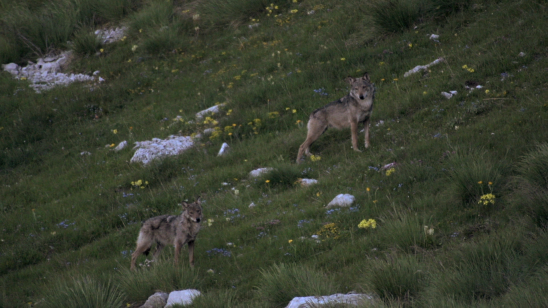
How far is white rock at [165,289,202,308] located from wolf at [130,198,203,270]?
65.9 inches

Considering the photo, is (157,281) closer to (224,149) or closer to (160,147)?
(224,149)

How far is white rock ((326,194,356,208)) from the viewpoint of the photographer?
8.39 meters

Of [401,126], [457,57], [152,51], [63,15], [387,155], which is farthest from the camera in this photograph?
[63,15]

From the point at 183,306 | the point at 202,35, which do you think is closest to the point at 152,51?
the point at 202,35

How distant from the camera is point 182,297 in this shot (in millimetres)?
6207

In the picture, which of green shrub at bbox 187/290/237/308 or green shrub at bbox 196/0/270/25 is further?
green shrub at bbox 196/0/270/25

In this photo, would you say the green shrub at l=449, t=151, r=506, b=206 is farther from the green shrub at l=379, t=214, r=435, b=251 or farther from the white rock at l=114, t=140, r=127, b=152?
the white rock at l=114, t=140, r=127, b=152

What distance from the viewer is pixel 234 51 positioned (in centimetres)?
1769

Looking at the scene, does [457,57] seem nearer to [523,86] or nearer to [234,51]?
[523,86]

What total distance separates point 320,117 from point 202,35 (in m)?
9.58

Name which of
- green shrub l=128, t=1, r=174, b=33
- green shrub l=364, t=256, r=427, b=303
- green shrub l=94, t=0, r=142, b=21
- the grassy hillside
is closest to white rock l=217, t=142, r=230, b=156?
the grassy hillside

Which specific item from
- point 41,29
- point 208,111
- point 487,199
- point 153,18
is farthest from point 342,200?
point 41,29

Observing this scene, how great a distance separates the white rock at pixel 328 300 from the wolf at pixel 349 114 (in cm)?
555

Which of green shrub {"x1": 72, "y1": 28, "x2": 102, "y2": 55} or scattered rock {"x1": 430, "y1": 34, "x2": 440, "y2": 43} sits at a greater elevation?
scattered rock {"x1": 430, "y1": 34, "x2": 440, "y2": 43}
